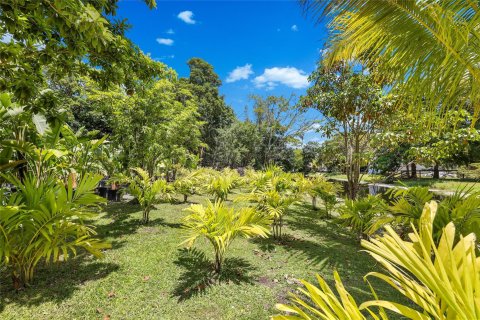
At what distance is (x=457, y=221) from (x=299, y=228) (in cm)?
407

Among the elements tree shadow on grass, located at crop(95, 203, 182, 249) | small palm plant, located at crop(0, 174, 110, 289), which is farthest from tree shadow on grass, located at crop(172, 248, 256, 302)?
tree shadow on grass, located at crop(95, 203, 182, 249)

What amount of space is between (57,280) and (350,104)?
8555 mm

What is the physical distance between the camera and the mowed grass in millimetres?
2871

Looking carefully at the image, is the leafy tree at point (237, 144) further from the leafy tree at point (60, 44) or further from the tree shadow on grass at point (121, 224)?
the leafy tree at point (60, 44)

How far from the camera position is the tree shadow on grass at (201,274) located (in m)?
3.36

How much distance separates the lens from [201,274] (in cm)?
379

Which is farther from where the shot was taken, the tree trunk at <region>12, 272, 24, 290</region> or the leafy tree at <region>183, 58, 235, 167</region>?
the leafy tree at <region>183, 58, 235, 167</region>

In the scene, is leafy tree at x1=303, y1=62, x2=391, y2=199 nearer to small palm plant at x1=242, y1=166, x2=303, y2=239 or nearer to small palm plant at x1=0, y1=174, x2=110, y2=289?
small palm plant at x1=242, y1=166, x2=303, y2=239

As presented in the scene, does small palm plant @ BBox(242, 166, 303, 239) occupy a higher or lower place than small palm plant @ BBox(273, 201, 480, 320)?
lower

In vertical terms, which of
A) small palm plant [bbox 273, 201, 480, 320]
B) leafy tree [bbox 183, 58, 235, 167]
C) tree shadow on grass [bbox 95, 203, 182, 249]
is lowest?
tree shadow on grass [bbox 95, 203, 182, 249]

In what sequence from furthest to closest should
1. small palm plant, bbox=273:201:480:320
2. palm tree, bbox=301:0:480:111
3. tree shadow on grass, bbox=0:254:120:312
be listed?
1. tree shadow on grass, bbox=0:254:120:312
2. palm tree, bbox=301:0:480:111
3. small palm plant, bbox=273:201:480:320

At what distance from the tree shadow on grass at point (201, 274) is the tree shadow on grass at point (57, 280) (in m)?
1.16

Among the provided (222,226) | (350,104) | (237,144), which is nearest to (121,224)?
(222,226)

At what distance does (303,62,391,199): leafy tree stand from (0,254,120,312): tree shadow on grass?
7.36 metres
